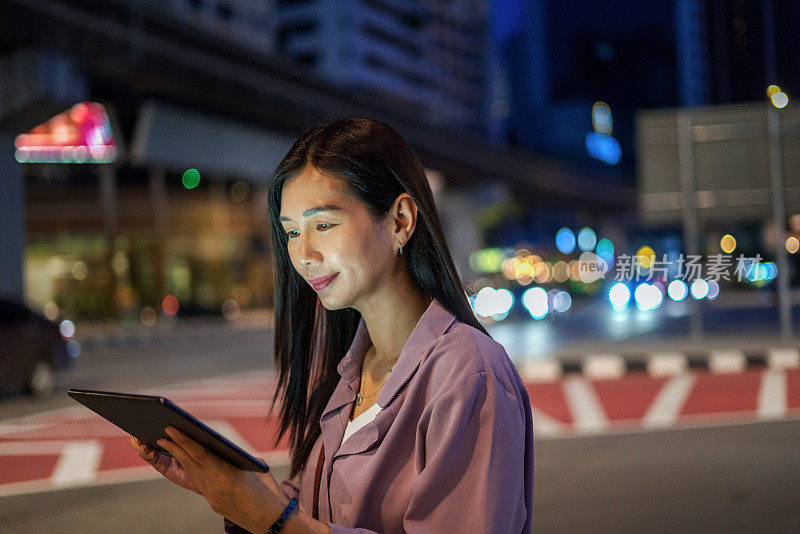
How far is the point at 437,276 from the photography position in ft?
6.34

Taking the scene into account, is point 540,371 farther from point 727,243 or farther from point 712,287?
point 712,287

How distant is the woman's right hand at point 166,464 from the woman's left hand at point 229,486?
23 cm

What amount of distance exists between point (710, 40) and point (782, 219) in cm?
329

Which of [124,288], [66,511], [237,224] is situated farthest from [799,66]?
[237,224]

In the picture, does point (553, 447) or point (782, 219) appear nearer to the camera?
point (553, 447)

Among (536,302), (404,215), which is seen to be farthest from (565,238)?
(404,215)

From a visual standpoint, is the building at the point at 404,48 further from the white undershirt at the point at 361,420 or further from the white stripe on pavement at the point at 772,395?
the white undershirt at the point at 361,420

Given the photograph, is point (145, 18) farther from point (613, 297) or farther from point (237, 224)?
point (237, 224)

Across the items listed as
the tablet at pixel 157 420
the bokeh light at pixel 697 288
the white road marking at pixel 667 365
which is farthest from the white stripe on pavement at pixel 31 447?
the bokeh light at pixel 697 288

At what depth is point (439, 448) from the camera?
1.61 metres

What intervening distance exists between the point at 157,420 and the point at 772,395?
9.42 m

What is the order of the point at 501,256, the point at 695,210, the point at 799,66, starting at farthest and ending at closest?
the point at 501,256 < the point at 695,210 < the point at 799,66

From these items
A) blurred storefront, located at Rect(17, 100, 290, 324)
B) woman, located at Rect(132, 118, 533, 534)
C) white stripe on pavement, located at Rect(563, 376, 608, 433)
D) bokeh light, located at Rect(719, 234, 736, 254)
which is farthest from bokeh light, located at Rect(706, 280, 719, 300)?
blurred storefront, located at Rect(17, 100, 290, 324)

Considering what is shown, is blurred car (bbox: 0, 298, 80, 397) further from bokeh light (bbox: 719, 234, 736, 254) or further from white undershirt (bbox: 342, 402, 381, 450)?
white undershirt (bbox: 342, 402, 381, 450)
